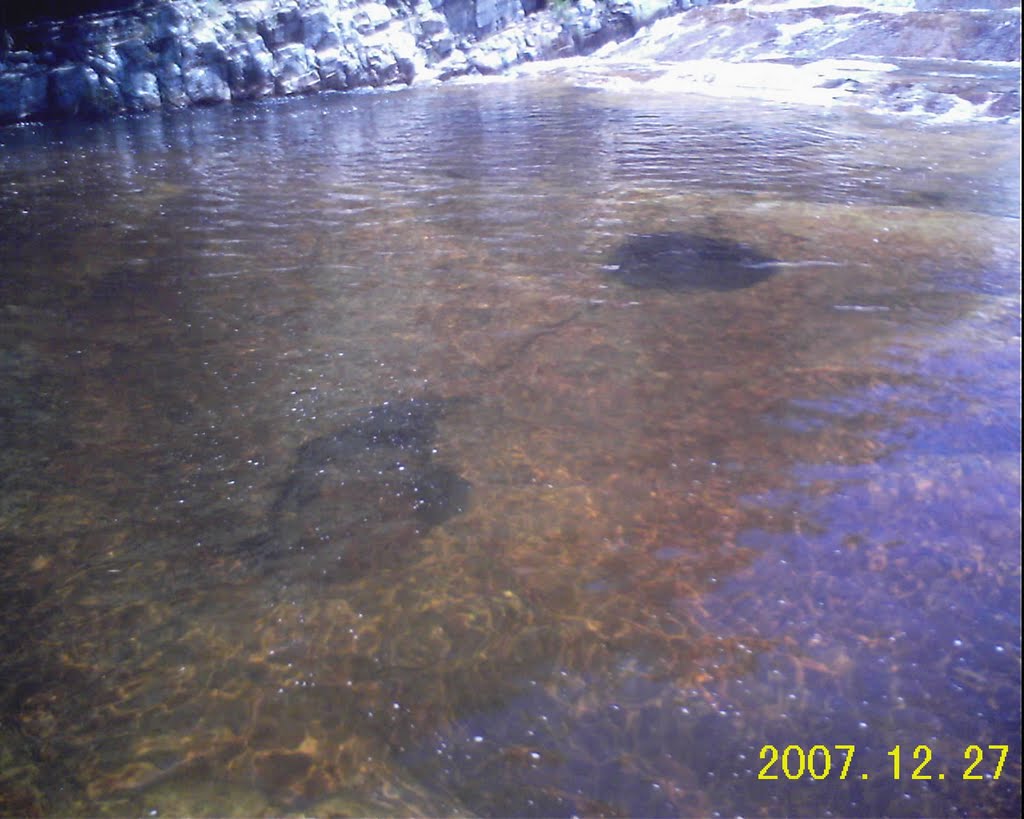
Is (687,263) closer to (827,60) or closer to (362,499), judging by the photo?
(362,499)

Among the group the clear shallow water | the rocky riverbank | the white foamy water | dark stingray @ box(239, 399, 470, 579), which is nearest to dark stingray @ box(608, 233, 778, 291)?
the clear shallow water

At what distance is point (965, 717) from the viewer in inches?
138

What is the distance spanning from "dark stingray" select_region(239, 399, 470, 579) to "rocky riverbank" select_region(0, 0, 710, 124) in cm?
1796

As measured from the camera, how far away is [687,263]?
28.8 feet

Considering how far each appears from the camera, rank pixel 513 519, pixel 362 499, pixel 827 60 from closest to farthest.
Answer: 1. pixel 513 519
2. pixel 362 499
3. pixel 827 60

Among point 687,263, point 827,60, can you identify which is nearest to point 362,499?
point 687,263

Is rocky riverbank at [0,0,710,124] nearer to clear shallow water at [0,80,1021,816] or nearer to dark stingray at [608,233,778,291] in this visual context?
clear shallow water at [0,80,1021,816]

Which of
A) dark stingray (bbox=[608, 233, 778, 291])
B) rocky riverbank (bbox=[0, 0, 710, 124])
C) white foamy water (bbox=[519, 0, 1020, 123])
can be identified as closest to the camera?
dark stingray (bbox=[608, 233, 778, 291])

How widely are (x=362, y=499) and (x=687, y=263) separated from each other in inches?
195

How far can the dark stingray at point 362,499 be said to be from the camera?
459 cm

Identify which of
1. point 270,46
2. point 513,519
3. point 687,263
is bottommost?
point 513,519

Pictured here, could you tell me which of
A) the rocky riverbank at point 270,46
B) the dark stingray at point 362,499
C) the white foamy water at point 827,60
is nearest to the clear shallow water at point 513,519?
the dark stingray at point 362,499

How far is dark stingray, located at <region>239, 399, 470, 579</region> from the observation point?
459 centimetres

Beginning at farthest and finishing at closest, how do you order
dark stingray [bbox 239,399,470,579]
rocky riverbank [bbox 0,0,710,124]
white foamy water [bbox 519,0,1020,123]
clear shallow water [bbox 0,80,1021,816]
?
rocky riverbank [bbox 0,0,710,124]
white foamy water [bbox 519,0,1020,123]
dark stingray [bbox 239,399,470,579]
clear shallow water [bbox 0,80,1021,816]
